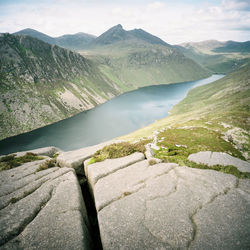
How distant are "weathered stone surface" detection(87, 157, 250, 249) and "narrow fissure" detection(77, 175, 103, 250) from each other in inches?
71.9

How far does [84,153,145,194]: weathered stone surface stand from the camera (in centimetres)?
1496

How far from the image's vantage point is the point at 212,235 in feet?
27.6

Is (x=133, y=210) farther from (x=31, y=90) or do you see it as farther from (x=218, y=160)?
(x=31, y=90)

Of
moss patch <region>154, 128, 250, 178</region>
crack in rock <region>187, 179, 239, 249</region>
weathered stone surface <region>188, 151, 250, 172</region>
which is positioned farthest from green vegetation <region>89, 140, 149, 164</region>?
crack in rock <region>187, 179, 239, 249</region>

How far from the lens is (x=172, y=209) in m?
10.3

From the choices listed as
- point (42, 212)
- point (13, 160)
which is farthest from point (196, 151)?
point (13, 160)

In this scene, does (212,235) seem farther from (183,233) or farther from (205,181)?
(205,181)

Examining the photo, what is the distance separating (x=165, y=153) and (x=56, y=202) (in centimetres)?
1422

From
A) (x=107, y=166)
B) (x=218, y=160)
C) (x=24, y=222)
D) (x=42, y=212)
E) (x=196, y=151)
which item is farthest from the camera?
(x=196, y=151)

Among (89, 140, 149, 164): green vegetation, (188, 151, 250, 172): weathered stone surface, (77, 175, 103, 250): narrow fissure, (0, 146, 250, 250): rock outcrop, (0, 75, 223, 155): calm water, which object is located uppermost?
(89, 140, 149, 164): green vegetation

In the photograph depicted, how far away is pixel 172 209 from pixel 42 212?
966cm

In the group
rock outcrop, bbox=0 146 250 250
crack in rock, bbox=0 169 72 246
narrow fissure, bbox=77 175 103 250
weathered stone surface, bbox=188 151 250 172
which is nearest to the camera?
rock outcrop, bbox=0 146 250 250

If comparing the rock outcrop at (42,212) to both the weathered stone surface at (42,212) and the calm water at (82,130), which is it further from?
the calm water at (82,130)

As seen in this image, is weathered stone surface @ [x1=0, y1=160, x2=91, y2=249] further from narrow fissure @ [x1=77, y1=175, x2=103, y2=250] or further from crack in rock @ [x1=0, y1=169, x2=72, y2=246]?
narrow fissure @ [x1=77, y1=175, x2=103, y2=250]
